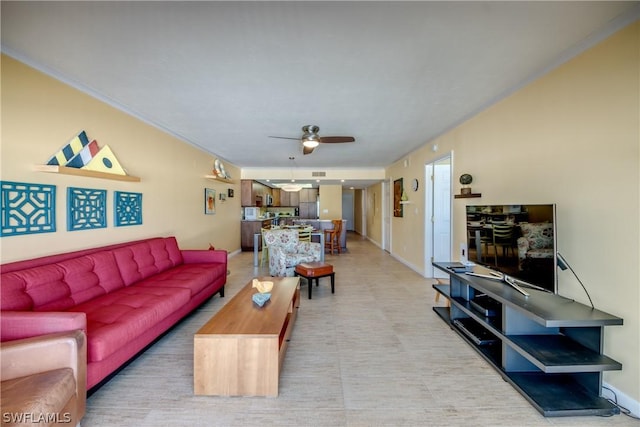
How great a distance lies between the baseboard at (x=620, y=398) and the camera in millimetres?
1627

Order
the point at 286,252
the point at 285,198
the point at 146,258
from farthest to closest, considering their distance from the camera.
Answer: the point at 285,198, the point at 286,252, the point at 146,258

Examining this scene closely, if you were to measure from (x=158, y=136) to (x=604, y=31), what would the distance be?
477cm

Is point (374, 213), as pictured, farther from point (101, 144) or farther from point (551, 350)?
point (101, 144)

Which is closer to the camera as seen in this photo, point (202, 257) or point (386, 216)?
point (202, 257)

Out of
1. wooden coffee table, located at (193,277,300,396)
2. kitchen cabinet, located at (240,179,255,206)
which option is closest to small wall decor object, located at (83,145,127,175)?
wooden coffee table, located at (193,277,300,396)

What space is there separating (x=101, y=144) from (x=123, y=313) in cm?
197

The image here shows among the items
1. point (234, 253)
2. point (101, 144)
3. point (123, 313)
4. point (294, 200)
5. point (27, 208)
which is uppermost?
point (101, 144)

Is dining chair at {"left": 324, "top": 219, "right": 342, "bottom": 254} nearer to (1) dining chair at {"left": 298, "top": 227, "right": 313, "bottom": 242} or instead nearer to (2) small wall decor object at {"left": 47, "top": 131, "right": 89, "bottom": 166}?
(1) dining chair at {"left": 298, "top": 227, "right": 313, "bottom": 242}

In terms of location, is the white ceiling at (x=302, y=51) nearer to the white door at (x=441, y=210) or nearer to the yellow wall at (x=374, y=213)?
the white door at (x=441, y=210)

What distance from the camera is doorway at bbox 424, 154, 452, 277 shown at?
4695 mm

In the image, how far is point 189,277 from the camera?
2986 mm

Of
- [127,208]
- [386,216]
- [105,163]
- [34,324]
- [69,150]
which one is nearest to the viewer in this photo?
[34,324]

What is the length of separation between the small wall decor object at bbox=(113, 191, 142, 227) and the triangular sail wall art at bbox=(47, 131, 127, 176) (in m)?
0.30

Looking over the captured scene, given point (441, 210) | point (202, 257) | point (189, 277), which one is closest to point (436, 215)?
point (441, 210)
